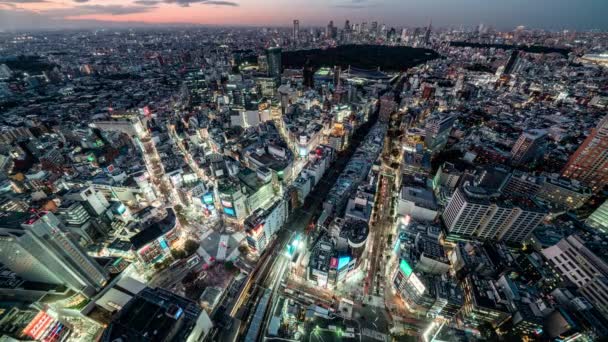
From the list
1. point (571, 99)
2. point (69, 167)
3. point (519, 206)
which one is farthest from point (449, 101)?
point (69, 167)

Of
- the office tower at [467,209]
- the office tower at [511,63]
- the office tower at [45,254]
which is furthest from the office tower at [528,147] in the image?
the office tower at [511,63]

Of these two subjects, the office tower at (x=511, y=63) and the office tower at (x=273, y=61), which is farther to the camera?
the office tower at (x=511, y=63)

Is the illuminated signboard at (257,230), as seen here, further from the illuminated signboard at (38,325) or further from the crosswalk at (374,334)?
the illuminated signboard at (38,325)

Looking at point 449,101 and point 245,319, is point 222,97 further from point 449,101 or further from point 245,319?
point 449,101

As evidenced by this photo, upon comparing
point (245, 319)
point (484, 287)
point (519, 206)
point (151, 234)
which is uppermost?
point (519, 206)

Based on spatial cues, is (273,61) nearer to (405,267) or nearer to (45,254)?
(45,254)

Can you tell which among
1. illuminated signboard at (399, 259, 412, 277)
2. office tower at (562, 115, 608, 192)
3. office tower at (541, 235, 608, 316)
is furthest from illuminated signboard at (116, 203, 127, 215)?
office tower at (562, 115, 608, 192)

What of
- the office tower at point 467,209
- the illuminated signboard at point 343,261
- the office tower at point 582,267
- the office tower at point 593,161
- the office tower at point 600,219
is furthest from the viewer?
the office tower at point 593,161
